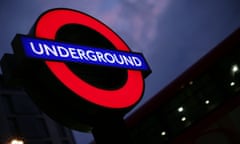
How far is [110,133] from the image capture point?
252 inches

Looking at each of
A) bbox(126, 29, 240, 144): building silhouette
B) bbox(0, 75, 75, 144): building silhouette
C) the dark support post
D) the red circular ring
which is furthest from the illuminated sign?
bbox(0, 75, 75, 144): building silhouette

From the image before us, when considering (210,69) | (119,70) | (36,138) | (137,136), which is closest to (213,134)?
(210,69)

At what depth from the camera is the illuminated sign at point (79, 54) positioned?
20.6ft

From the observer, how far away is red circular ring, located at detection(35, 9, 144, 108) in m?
6.12

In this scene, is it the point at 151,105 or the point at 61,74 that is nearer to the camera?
the point at 61,74

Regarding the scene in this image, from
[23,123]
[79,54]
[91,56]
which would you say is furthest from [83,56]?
[23,123]

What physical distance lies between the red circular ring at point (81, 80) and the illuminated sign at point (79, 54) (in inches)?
6.6

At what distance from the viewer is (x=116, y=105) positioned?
643 cm

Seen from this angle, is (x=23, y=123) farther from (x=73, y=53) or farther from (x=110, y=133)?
(x=110, y=133)

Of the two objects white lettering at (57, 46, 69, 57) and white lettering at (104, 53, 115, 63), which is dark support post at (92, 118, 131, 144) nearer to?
white lettering at (104, 53, 115, 63)

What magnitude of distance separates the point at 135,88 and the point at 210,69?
8.79m

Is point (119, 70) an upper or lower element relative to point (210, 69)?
lower

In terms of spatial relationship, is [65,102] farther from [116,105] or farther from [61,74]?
[116,105]

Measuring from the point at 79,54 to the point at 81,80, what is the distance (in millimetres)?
749
